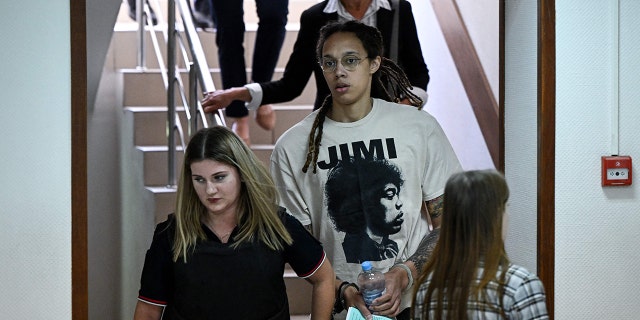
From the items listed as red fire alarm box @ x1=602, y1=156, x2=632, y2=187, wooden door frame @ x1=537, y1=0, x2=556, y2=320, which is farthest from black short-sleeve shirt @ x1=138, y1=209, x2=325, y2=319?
red fire alarm box @ x1=602, y1=156, x2=632, y2=187

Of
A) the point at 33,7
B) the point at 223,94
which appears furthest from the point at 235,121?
the point at 33,7

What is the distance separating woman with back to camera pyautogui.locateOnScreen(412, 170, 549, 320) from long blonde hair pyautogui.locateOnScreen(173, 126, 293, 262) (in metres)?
0.57

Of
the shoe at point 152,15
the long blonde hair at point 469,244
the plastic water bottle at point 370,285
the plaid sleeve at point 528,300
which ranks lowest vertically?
the plastic water bottle at point 370,285

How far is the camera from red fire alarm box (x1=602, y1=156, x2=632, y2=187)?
10.7 ft

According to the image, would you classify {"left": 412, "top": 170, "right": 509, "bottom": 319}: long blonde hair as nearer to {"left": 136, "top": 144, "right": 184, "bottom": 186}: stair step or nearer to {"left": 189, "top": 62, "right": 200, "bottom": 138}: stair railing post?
{"left": 189, "top": 62, "right": 200, "bottom": 138}: stair railing post

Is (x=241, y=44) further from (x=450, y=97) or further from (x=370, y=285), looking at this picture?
(x=370, y=285)

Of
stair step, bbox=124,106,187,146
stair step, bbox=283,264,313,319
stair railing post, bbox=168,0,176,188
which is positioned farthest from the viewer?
stair step, bbox=124,106,187,146

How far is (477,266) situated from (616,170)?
129 centimetres

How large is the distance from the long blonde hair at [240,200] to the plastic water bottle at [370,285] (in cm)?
22

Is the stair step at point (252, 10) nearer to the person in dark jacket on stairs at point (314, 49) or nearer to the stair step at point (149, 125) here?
the stair step at point (149, 125)

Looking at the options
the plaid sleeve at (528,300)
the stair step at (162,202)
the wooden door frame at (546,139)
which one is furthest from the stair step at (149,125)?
the plaid sleeve at (528,300)

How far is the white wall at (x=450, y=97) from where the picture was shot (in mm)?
5070

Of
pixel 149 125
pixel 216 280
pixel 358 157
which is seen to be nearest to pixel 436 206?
pixel 358 157

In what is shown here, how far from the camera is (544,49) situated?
10.6ft
